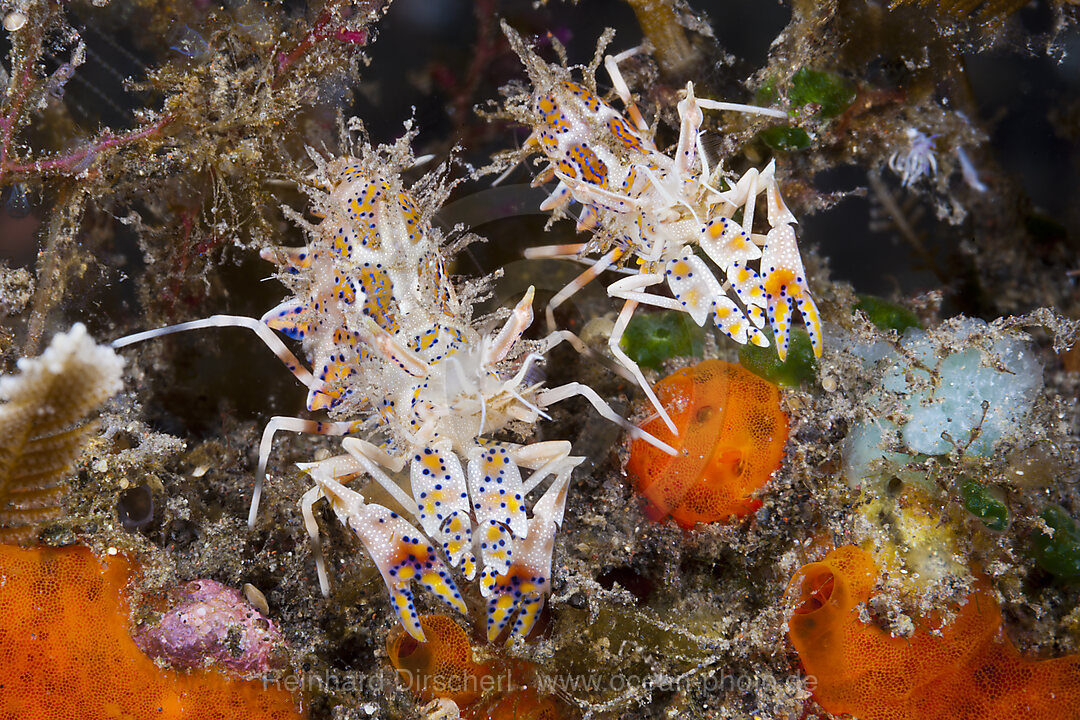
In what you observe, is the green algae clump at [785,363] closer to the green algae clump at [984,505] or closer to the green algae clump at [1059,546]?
the green algae clump at [984,505]

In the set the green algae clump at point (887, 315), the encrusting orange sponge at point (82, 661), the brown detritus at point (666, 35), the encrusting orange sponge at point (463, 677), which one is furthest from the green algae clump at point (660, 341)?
the encrusting orange sponge at point (82, 661)

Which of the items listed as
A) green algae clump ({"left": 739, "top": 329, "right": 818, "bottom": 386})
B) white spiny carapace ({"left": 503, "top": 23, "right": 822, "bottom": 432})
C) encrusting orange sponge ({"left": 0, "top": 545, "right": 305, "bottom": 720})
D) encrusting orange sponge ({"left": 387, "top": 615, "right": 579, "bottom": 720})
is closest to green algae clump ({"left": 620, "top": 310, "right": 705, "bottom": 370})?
white spiny carapace ({"left": 503, "top": 23, "right": 822, "bottom": 432})

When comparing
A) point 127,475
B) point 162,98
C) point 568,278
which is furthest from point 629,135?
point 127,475

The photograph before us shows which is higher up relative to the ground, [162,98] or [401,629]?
[162,98]

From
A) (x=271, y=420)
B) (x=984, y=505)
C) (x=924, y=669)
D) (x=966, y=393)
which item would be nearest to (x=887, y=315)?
(x=966, y=393)

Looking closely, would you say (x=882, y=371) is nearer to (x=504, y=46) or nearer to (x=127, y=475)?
(x=504, y=46)

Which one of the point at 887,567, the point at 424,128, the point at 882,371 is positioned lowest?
the point at 887,567

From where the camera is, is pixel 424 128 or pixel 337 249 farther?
pixel 424 128
